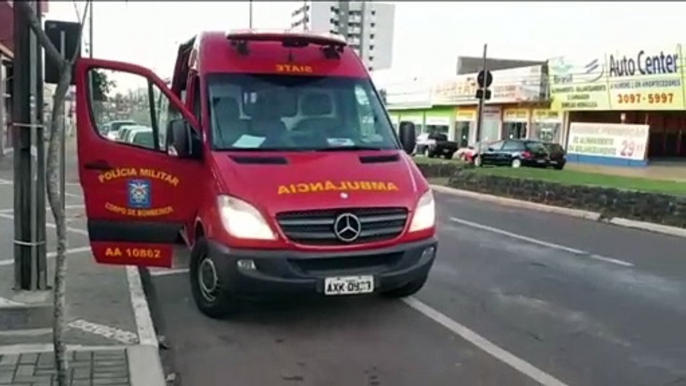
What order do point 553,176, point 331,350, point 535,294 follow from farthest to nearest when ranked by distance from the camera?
point 553,176 < point 535,294 < point 331,350

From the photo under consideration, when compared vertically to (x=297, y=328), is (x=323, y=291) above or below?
above

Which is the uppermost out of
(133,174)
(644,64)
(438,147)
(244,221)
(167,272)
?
(644,64)

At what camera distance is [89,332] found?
5.47 metres

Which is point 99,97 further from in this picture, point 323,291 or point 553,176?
point 553,176

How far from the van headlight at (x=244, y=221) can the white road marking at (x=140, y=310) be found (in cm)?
98

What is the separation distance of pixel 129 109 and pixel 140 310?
2.00 m

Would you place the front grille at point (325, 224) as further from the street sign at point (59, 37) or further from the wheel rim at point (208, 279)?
the street sign at point (59, 37)

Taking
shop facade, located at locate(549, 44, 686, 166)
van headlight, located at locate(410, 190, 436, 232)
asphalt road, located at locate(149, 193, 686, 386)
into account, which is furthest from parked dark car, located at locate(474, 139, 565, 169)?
van headlight, located at locate(410, 190, 436, 232)

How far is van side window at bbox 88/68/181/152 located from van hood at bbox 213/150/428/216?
78 cm

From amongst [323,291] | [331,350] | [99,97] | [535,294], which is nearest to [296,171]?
[323,291]

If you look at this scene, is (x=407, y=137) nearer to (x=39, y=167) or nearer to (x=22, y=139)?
(x=39, y=167)

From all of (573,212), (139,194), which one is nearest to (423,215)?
(139,194)

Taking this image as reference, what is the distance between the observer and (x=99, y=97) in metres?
6.33

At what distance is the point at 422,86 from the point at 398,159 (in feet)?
152
